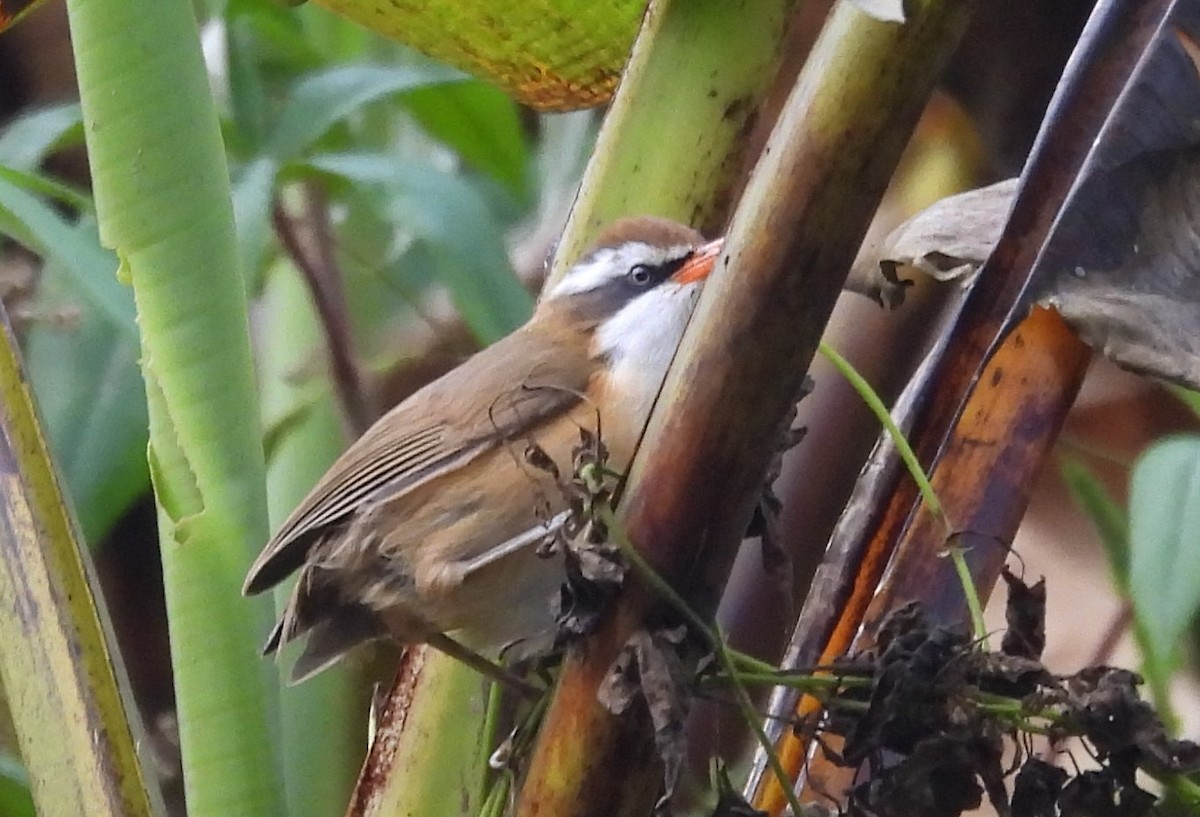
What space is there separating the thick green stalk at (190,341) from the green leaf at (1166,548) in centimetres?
65

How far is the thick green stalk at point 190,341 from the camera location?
804 millimetres

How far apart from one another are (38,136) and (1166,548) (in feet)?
3.41

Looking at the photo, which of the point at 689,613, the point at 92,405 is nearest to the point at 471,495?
the point at 689,613

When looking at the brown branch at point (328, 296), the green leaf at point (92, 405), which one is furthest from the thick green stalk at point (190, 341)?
the brown branch at point (328, 296)

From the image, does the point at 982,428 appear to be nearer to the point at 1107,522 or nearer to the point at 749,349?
the point at 749,349

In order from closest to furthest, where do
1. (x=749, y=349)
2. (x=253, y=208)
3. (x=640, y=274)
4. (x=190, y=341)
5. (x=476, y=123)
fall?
1. (x=749, y=349)
2. (x=190, y=341)
3. (x=640, y=274)
4. (x=253, y=208)
5. (x=476, y=123)

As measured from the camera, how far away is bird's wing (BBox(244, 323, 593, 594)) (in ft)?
3.18

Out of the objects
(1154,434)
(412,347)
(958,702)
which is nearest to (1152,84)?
(958,702)

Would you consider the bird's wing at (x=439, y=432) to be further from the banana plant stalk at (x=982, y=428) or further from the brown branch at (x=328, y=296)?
the brown branch at (x=328, y=296)

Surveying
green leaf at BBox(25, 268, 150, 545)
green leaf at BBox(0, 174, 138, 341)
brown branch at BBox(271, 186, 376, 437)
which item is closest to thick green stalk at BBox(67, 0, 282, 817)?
green leaf at BBox(0, 174, 138, 341)

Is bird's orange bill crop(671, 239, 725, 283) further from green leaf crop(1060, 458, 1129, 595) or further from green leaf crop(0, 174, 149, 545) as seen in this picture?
green leaf crop(1060, 458, 1129, 595)

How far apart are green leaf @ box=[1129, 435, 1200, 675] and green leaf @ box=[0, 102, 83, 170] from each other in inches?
37.1

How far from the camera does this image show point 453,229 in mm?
1210

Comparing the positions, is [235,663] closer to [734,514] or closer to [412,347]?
[734,514]
